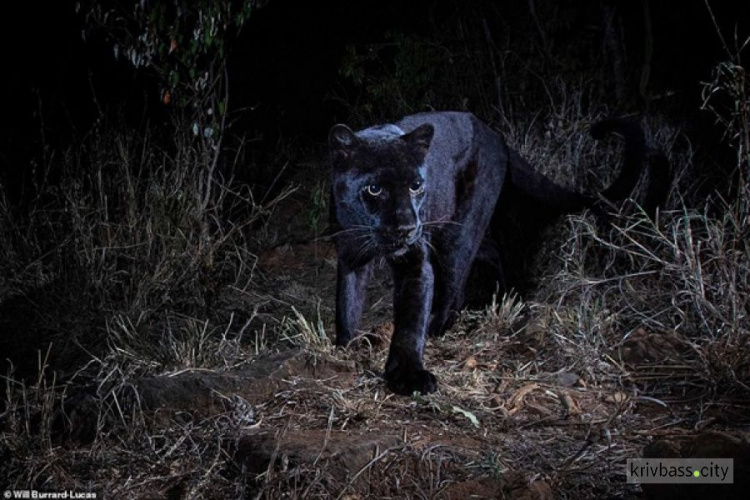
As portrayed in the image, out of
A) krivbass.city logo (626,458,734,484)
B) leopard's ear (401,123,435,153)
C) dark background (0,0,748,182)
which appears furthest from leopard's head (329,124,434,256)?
dark background (0,0,748,182)

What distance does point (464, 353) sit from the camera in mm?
4344

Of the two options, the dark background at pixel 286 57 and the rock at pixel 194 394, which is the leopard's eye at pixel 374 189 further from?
the dark background at pixel 286 57

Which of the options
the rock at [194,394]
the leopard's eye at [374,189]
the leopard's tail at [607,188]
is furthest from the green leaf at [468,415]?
the leopard's tail at [607,188]

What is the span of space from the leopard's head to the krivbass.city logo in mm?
1690

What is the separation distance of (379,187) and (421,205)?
33 centimetres

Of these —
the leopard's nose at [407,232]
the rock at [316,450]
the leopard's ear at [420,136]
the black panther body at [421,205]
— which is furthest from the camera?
the leopard's ear at [420,136]

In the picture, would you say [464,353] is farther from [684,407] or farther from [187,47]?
[187,47]

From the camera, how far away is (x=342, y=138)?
14.2 feet

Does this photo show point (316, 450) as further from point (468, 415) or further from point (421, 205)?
point (421, 205)

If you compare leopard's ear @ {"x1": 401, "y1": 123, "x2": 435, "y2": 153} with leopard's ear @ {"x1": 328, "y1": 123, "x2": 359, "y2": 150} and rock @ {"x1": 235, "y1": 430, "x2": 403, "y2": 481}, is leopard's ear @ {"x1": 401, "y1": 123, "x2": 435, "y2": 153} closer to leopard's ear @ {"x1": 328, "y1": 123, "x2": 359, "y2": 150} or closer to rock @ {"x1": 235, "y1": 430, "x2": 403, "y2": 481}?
leopard's ear @ {"x1": 328, "y1": 123, "x2": 359, "y2": 150}

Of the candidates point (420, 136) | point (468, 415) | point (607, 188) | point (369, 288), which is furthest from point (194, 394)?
point (607, 188)

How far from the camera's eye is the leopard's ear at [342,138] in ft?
14.1

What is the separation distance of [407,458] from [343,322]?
1569 mm

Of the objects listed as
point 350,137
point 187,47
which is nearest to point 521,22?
point 187,47
